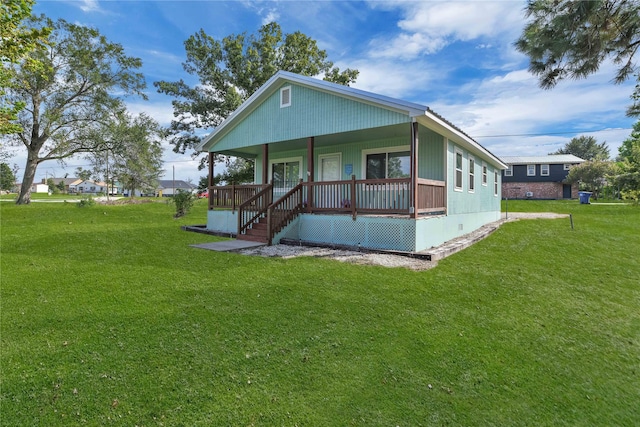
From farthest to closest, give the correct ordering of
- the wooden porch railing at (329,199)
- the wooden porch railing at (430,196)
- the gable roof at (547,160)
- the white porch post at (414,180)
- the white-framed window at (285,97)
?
the gable roof at (547,160)
the white-framed window at (285,97)
the wooden porch railing at (329,199)
the wooden porch railing at (430,196)
the white porch post at (414,180)

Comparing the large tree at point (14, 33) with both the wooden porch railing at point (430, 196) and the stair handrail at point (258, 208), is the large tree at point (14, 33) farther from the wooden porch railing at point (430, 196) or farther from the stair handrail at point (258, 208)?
the wooden porch railing at point (430, 196)

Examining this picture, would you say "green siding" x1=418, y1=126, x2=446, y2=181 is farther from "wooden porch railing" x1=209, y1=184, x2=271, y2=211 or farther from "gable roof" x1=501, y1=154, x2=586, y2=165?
"gable roof" x1=501, y1=154, x2=586, y2=165

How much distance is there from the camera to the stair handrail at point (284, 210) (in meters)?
9.41

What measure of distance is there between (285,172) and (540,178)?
36.0 meters

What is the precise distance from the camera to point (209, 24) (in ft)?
71.6

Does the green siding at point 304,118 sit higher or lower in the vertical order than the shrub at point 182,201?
higher

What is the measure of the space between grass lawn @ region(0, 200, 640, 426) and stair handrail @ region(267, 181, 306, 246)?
9.94 ft

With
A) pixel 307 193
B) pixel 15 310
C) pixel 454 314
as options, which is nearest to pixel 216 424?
pixel 454 314

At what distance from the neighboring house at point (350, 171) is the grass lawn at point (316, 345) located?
2.58 metres

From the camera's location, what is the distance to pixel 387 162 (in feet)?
35.9

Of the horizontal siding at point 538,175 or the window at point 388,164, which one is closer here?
the window at point 388,164

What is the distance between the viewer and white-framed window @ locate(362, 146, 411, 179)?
1055cm

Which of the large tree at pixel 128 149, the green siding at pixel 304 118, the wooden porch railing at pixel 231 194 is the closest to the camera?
the green siding at pixel 304 118

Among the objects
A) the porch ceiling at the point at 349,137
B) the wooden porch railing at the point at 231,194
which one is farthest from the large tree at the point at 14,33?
the porch ceiling at the point at 349,137
